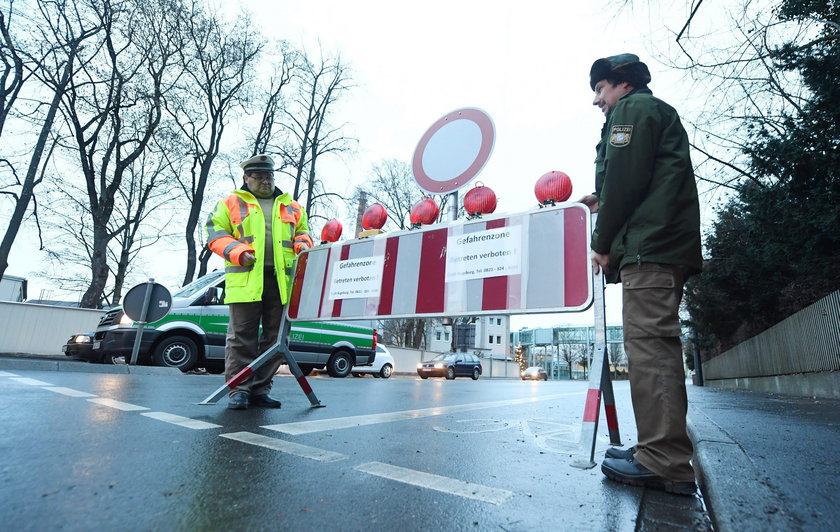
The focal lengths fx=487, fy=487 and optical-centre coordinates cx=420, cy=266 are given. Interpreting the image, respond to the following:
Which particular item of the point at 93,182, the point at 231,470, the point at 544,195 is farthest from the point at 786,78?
the point at 93,182

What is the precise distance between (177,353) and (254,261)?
8.14 metres

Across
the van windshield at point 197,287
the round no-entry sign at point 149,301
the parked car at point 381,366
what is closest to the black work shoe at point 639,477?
the round no-entry sign at point 149,301

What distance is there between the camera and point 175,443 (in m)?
2.38

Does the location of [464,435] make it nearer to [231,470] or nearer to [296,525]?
[231,470]

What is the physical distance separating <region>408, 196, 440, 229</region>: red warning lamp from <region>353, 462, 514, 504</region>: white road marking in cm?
214

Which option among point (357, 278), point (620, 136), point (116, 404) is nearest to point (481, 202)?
point (357, 278)

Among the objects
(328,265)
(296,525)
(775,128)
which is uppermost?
(775,128)

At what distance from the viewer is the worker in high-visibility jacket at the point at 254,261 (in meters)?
3.96

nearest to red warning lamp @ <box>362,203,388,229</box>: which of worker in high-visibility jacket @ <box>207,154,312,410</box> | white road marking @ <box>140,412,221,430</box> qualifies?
worker in high-visibility jacket @ <box>207,154,312,410</box>

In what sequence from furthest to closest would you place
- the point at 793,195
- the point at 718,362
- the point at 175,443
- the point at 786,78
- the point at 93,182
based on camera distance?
the point at 718,362 → the point at 93,182 → the point at 793,195 → the point at 786,78 → the point at 175,443

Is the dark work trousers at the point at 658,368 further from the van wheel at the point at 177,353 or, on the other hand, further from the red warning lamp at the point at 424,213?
the van wheel at the point at 177,353

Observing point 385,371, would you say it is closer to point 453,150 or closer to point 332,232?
point 332,232

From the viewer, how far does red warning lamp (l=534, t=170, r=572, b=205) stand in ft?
10.3

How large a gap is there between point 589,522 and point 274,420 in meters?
2.36
